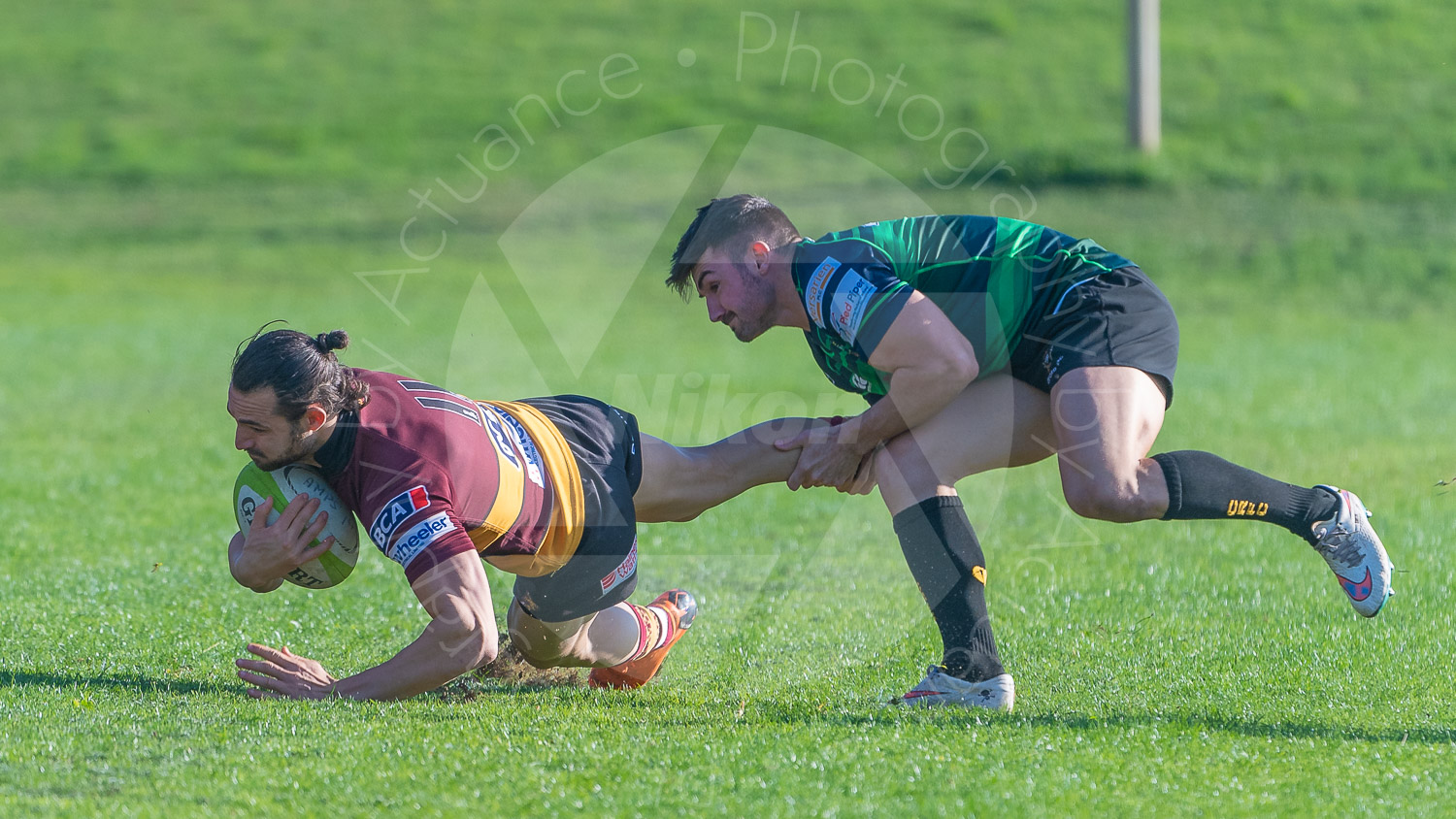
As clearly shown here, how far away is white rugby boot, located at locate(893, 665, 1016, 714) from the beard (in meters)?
2.21

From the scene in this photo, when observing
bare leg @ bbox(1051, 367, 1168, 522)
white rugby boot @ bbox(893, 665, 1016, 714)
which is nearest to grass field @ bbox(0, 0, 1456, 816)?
white rugby boot @ bbox(893, 665, 1016, 714)

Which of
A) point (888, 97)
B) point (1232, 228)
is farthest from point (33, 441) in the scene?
point (888, 97)

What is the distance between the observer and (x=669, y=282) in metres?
5.46

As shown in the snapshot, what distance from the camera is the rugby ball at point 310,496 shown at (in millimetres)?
4762

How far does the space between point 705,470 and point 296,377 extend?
1682 millimetres

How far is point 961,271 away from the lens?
17.1ft

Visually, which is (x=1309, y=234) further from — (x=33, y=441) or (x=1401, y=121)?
(x=33, y=441)

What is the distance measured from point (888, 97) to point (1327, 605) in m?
23.9

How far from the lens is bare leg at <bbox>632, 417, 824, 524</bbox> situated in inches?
215

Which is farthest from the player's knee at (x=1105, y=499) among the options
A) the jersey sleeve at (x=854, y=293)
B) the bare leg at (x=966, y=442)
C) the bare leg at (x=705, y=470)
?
the bare leg at (x=705, y=470)

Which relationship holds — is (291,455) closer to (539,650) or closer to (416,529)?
(416,529)

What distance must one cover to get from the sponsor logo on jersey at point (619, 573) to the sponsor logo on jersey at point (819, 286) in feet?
3.62

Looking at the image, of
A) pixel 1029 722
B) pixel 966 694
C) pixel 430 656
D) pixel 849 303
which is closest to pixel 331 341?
pixel 430 656

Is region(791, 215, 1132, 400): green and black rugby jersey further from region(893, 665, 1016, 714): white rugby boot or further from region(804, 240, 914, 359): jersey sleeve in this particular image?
region(893, 665, 1016, 714): white rugby boot
